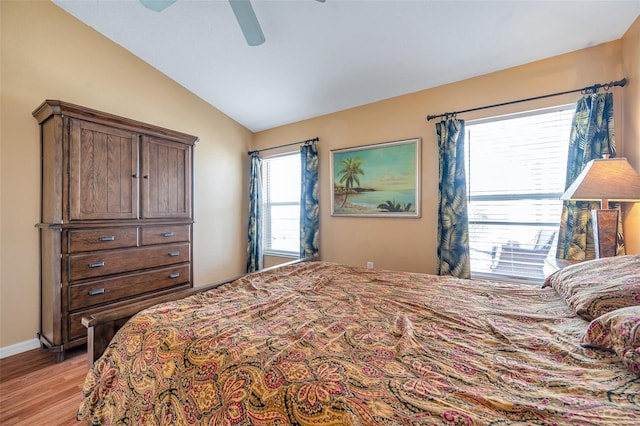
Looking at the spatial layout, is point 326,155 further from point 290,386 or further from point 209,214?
point 290,386

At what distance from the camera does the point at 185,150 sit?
9.94 feet

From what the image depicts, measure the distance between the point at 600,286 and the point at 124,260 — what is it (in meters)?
3.29

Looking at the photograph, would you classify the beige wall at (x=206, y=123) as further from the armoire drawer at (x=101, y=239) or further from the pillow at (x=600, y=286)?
the pillow at (x=600, y=286)

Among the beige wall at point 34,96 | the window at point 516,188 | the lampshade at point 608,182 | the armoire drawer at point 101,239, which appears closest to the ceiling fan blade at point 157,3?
the beige wall at point 34,96

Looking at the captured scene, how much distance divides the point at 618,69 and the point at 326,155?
2798mm

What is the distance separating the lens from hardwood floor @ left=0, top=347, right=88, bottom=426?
1.58 meters

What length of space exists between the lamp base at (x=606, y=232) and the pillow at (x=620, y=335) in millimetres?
1308

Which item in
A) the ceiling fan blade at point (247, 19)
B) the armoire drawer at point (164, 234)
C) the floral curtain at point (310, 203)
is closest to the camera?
the ceiling fan blade at point (247, 19)

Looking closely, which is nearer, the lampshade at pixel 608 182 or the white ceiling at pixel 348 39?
the lampshade at pixel 608 182

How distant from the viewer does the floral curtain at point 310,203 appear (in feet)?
12.1

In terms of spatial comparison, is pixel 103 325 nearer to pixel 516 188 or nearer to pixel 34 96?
pixel 34 96

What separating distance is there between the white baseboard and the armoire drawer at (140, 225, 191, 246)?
46.1 inches

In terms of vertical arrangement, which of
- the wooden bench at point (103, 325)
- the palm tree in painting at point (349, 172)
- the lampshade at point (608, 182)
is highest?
the palm tree in painting at point (349, 172)

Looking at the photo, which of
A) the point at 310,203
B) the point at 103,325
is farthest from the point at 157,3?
the point at 310,203
